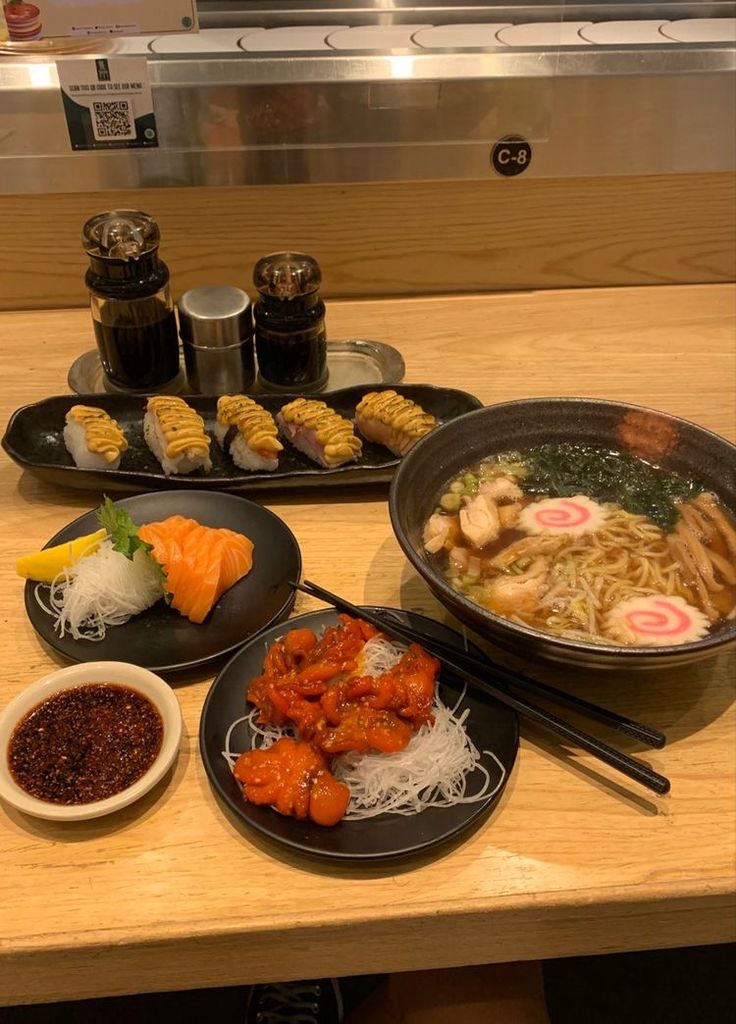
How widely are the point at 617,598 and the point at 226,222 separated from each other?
1305 millimetres

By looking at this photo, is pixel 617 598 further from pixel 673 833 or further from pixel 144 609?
pixel 144 609

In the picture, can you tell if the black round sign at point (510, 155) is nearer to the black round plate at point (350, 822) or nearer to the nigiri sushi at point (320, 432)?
the nigiri sushi at point (320, 432)

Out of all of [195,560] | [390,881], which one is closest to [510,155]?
[195,560]

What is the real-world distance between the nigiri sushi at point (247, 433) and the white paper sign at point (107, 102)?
0.62 m

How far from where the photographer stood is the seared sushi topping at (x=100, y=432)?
1547 mm

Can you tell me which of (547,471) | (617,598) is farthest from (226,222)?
(617,598)

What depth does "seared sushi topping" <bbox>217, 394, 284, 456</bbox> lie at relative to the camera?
5.16 ft

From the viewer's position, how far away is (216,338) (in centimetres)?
180

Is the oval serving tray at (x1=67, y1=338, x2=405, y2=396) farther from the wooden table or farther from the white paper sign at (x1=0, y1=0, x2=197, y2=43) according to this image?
the wooden table

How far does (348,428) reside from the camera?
5.30 feet

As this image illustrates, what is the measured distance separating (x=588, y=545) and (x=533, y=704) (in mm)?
273

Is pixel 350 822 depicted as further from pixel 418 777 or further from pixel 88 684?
pixel 88 684

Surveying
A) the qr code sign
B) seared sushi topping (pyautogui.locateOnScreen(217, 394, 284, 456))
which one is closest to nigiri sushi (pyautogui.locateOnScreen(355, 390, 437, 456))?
seared sushi topping (pyautogui.locateOnScreen(217, 394, 284, 456))

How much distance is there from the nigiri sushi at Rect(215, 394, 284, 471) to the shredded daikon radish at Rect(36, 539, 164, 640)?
0.34 meters
